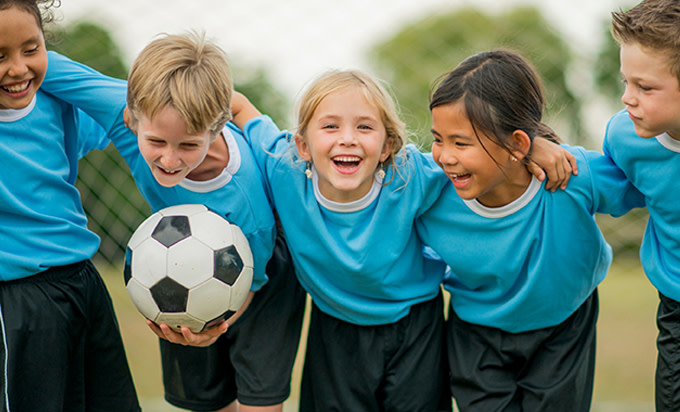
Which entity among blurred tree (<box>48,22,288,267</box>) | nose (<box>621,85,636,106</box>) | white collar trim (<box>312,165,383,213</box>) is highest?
nose (<box>621,85,636,106</box>)

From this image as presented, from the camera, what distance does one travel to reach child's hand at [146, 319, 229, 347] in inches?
88.9

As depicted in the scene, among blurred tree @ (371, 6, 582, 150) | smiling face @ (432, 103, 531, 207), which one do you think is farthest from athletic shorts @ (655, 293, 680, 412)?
blurred tree @ (371, 6, 582, 150)

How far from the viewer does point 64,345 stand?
2262mm

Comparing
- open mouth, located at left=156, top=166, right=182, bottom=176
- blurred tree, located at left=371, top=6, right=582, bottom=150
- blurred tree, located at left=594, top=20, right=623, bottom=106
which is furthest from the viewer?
blurred tree, located at left=371, top=6, right=582, bottom=150

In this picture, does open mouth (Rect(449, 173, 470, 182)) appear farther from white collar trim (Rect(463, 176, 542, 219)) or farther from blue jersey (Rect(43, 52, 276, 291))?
blue jersey (Rect(43, 52, 276, 291))

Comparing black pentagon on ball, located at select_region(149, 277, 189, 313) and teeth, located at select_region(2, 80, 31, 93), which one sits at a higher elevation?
teeth, located at select_region(2, 80, 31, 93)

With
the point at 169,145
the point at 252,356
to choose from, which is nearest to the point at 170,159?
the point at 169,145

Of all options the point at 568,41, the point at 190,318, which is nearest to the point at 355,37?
the point at 568,41

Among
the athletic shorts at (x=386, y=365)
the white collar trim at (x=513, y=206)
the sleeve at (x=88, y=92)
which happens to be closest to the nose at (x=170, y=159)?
the sleeve at (x=88, y=92)

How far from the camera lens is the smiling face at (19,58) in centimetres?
208

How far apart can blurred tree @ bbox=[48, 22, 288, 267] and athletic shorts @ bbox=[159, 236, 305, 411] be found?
3191 millimetres

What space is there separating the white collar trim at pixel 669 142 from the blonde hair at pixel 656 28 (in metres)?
0.21

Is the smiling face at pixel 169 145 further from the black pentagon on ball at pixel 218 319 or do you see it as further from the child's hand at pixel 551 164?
the child's hand at pixel 551 164

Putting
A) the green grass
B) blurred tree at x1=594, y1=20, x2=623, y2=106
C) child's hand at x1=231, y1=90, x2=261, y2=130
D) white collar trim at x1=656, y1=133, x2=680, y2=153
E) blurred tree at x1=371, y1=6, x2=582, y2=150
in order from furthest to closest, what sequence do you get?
1. blurred tree at x1=371, y1=6, x2=582, y2=150
2. blurred tree at x1=594, y1=20, x2=623, y2=106
3. the green grass
4. child's hand at x1=231, y1=90, x2=261, y2=130
5. white collar trim at x1=656, y1=133, x2=680, y2=153
